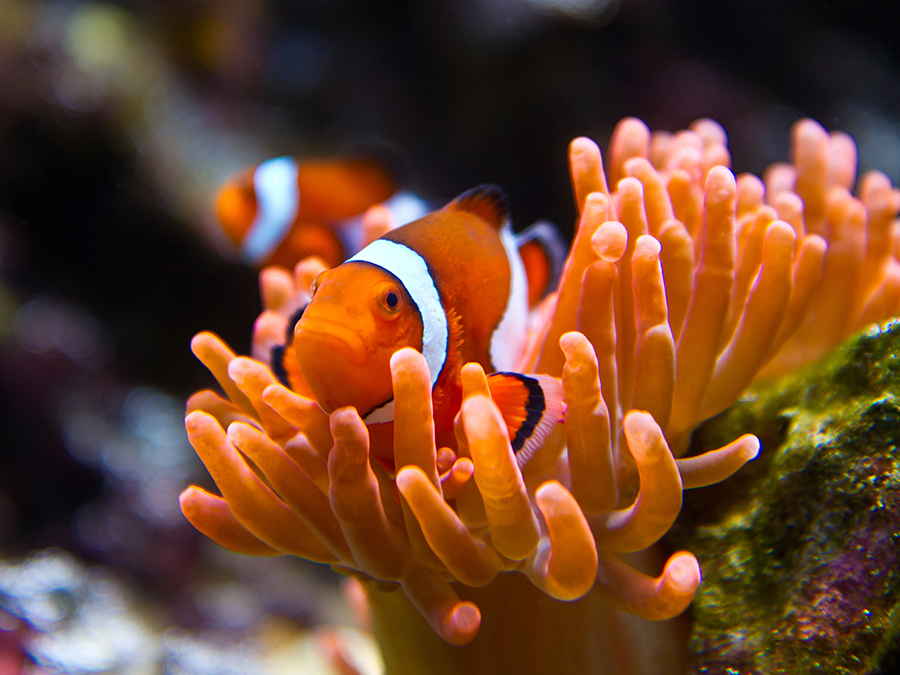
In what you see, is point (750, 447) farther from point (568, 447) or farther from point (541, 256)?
point (541, 256)

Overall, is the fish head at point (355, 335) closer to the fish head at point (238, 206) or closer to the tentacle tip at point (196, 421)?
the tentacle tip at point (196, 421)

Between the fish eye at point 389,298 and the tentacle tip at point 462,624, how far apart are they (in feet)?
1.28

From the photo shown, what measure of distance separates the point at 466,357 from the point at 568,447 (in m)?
0.21

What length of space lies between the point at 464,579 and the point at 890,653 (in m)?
0.51

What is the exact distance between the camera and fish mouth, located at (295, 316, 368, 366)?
28.8 inches

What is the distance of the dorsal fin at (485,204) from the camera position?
3.34 feet

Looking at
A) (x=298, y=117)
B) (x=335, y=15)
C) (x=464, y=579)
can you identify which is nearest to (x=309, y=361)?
(x=464, y=579)

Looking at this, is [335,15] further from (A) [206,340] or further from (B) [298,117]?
(A) [206,340]

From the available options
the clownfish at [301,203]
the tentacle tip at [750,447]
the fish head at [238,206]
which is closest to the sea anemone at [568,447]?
the tentacle tip at [750,447]

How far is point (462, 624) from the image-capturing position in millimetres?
792

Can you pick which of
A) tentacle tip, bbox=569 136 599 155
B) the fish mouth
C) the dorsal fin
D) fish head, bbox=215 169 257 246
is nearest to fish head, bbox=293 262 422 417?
the fish mouth

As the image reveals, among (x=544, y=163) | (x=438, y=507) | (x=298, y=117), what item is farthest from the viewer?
(x=298, y=117)

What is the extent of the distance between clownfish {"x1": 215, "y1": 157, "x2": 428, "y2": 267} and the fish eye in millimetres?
1509

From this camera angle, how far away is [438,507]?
721 millimetres
